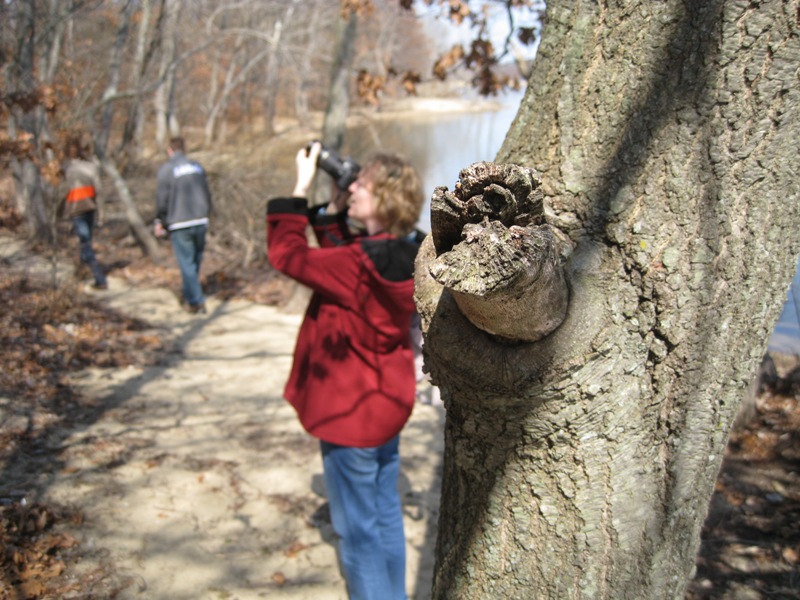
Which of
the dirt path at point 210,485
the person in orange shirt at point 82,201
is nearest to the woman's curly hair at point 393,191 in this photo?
the dirt path at point 210,485

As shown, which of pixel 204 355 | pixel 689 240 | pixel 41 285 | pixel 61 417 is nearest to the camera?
pixel 689 240

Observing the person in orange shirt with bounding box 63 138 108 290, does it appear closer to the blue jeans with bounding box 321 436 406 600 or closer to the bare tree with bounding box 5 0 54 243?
the bare tree with bounding box 5 0 54 243

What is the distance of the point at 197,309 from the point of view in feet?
24.4

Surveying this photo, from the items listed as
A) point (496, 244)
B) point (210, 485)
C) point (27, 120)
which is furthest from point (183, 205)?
point (496, 244)

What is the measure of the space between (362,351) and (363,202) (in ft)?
1.78

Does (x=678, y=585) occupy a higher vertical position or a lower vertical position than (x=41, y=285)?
higher

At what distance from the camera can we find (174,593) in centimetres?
270

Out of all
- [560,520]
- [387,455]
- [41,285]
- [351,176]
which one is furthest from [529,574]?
[41,285]

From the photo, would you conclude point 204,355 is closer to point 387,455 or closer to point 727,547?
point 387,455

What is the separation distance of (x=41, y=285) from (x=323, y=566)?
17.4ft

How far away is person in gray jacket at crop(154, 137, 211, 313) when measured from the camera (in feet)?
22.6

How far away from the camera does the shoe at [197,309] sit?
A: 7.41m

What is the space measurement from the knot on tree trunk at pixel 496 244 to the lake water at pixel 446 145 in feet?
10.8

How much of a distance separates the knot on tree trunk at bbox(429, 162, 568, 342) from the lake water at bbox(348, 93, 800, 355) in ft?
10.8
